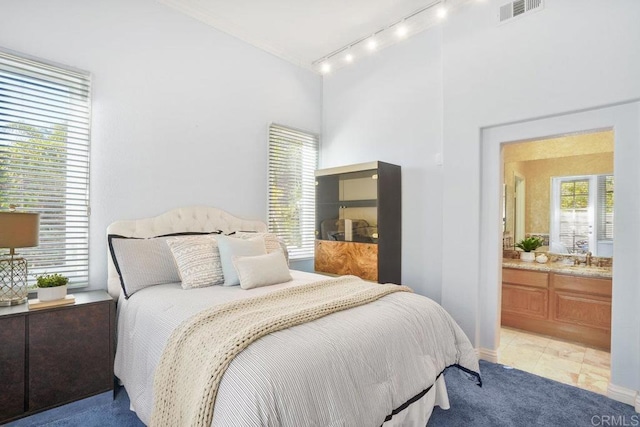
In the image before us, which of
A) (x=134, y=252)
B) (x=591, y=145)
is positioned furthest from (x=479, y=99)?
(x=134, y=252)

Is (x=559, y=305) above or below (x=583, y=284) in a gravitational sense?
below

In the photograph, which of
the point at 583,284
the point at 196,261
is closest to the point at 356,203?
the point at 196,261

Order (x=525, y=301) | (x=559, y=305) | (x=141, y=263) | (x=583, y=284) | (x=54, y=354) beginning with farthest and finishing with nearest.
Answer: (x=525, y=301)
(x=559, y=305)
(x=583, y=284)
(x=141, y=263)
(x=54, y=354)

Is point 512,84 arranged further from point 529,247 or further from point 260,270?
point 260,270

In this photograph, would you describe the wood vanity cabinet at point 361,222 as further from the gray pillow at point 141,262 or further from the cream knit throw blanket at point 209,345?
the gray pillow at point 141,262

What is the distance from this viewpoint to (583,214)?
12.0 feet

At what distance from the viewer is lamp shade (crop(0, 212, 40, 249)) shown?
6.13ft

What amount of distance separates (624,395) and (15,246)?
13.3ft

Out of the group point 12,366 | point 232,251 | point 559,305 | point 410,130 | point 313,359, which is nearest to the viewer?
point 313,359

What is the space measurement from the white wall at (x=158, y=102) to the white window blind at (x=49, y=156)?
83 mm

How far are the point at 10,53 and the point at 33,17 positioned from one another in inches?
13.1

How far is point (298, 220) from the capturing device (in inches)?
159

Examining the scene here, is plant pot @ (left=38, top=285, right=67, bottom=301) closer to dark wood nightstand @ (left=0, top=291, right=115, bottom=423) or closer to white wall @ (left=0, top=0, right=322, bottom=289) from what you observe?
dark wood nightstand @ (left=0, top=291, right=115, bottom=423)

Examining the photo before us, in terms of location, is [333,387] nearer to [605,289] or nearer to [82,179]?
[82,179]
